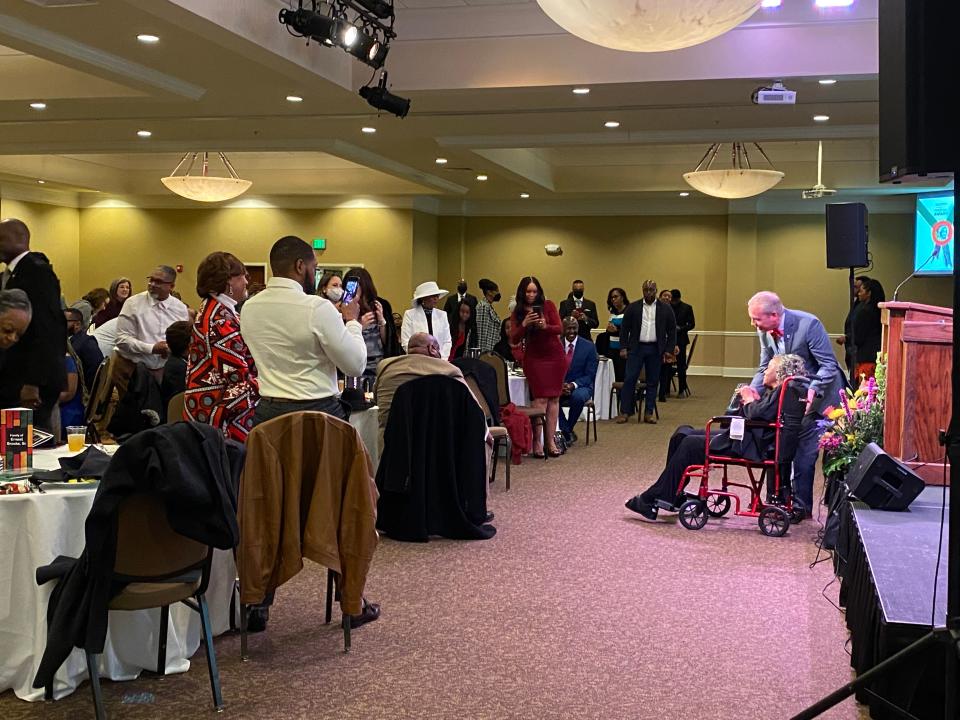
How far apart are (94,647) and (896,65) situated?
2937mm

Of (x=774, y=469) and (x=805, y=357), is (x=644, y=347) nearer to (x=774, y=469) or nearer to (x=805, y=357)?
(x=805, y=357)

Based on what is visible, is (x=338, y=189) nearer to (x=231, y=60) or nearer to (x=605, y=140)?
(x=605, y=140)

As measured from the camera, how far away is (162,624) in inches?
146

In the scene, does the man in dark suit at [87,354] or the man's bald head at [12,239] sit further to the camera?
the man in dark suit at [87,354]

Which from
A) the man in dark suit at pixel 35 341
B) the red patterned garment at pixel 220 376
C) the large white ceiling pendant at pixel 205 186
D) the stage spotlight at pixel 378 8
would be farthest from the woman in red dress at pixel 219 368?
the large white ceiling pendant at pixel 205 186

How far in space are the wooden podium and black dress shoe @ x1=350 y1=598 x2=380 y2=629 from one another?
258cm

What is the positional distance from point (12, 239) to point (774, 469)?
172 inches

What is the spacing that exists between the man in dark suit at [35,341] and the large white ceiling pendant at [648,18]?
2602 mm

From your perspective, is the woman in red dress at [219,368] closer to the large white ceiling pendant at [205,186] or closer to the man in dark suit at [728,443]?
the man in dark suit at [728,443]

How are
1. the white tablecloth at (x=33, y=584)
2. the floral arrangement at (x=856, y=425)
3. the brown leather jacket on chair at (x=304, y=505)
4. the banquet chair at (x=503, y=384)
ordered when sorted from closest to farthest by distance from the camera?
the white tablecloth at (x=33, y=584), the brown leather jacket on chair at (x=304, y=505), the floral arrangement at (x=856, y=425), the banquet chair at (x=503, y=384)

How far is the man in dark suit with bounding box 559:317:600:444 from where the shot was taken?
996 centimetres

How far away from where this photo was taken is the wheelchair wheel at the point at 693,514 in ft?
21.0

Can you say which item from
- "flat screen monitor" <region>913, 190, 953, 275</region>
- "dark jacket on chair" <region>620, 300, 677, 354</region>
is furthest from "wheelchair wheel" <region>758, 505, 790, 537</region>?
"flat screen monitor" <region>913, 190, 953, 275</region>

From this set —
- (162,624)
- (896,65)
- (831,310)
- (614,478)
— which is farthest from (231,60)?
(831,310)
